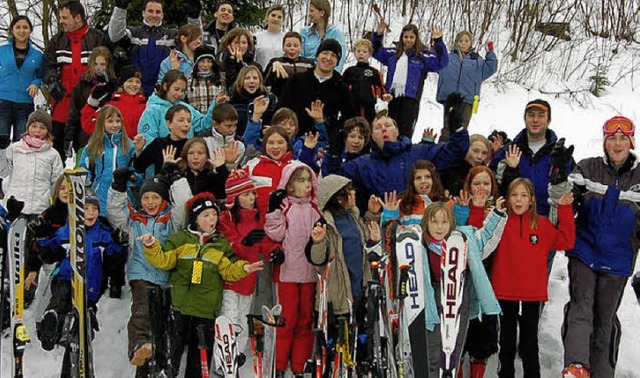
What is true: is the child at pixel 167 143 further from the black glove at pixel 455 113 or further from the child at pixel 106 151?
the black glove at pixel 455 113

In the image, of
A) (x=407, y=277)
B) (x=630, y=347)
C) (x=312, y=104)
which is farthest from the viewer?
(x=312, y=104)

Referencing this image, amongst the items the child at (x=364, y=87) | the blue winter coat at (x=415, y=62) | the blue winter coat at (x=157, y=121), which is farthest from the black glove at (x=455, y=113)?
the blue winter coat at (x=415, y=62)

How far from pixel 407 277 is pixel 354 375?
0.86 m

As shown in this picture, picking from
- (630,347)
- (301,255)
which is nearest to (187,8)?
(301,255)

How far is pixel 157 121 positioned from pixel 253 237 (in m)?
2.10

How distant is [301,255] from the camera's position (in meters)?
5.38

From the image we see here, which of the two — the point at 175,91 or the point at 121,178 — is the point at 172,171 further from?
the point at 175,91

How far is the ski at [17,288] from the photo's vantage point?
5.10 meters

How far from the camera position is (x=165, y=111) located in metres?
6.76

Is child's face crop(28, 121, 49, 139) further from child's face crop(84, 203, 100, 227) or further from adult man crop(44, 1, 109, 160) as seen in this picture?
adult man crop(44, 1, 109, 160)

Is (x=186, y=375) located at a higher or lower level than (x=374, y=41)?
lower

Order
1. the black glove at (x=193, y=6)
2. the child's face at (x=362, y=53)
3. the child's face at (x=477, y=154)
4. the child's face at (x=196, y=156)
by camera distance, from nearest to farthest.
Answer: the child's face at (x=196, y=156) < the child's face at (x=477, y=154) < the child's face at (x=362, y=53) < the black glove at (x=193, y=6)

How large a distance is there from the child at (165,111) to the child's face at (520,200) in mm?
2792

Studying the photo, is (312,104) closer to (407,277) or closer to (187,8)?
(407,277)
